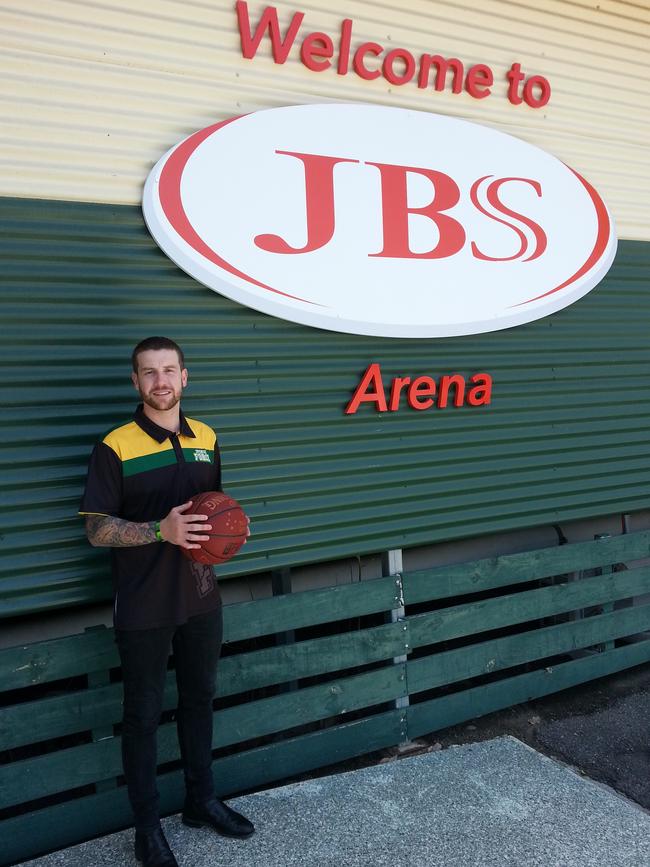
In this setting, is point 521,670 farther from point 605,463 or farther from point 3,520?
point 3,520

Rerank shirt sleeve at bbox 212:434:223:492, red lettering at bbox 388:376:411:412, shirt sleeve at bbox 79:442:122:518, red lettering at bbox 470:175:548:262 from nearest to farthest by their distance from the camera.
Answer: shirt sleeve at bbox 79:442:122:518 < shirt sleeve at bbox 212:434:223:492 < red lettering at bbox 388:376:411:412 < red lettering at bbox 470:175:548:262

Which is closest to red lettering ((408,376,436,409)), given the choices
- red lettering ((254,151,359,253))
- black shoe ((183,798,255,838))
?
red lettering ((254,151,359,253))

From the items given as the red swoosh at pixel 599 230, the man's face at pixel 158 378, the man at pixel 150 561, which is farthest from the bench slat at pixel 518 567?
the man's face at pixel 158 378

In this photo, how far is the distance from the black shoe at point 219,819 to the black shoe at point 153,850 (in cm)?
25

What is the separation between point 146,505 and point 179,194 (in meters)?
1.49

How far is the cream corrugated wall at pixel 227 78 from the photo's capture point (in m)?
3.22

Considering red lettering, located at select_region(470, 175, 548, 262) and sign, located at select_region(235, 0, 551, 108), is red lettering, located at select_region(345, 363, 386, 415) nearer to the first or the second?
red lettering, located at select_region(470, 175, 548, 262)

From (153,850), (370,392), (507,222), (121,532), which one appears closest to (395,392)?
(370,392)


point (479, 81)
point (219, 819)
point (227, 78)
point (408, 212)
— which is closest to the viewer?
point (219, 819)

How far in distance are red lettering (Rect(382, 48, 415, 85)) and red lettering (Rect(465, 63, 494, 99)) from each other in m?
0.41

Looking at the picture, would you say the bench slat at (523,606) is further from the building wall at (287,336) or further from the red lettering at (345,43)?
the red lettering at (345,43)

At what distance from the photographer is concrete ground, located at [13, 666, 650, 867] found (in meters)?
3.09

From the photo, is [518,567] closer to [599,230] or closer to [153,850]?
[599,230]

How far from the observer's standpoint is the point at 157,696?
2959 mm
